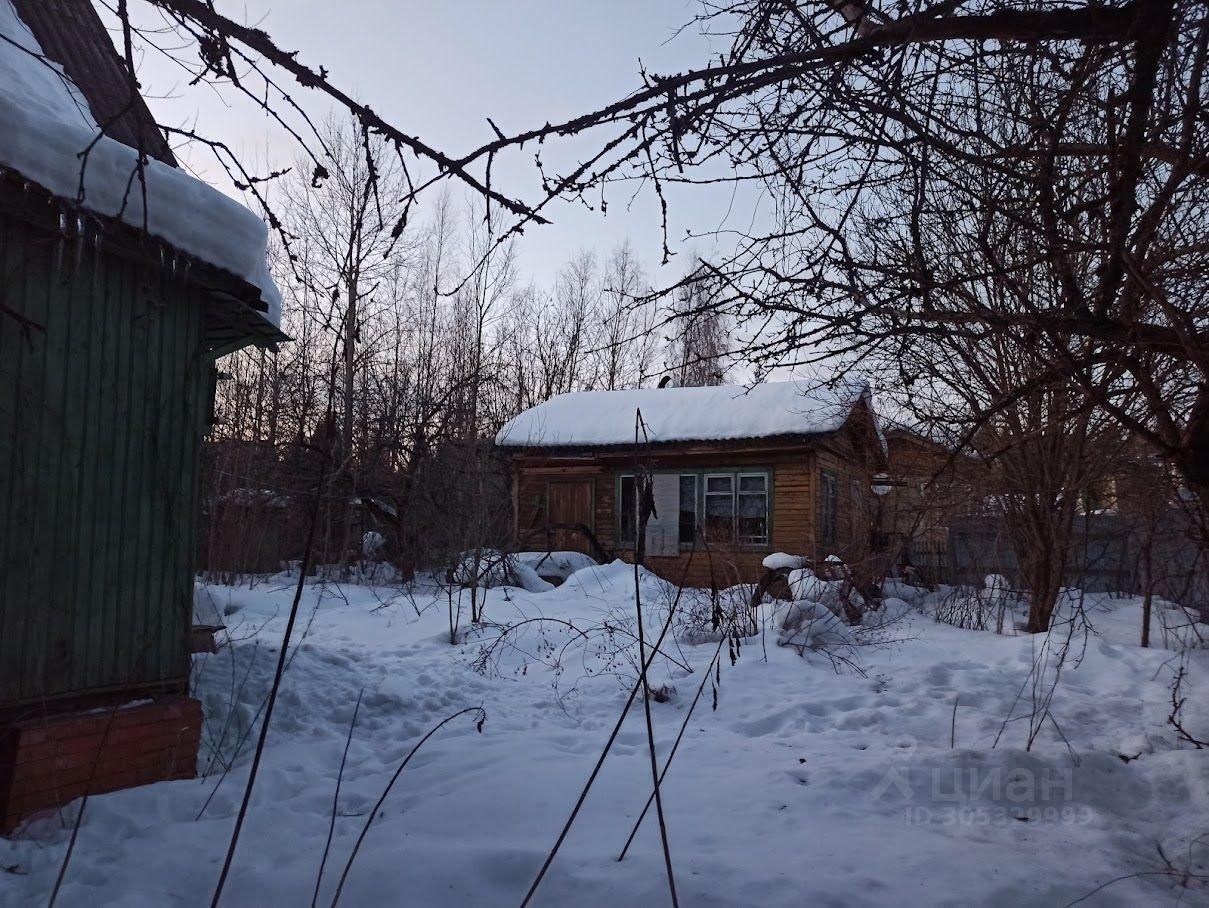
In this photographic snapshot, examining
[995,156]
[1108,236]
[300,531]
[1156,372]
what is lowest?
[300,531]

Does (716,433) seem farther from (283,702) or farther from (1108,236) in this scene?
(1108,236)

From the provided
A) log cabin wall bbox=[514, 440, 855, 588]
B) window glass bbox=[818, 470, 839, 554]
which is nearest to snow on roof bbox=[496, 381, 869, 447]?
log cabin wall bbox=[514, 440, 855, 588]

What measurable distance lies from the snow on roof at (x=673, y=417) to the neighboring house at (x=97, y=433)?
11.0m

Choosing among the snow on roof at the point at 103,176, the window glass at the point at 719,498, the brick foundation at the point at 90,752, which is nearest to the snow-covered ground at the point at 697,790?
the brick foundation at the point at 90,752

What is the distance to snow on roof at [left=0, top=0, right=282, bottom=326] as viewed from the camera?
3285 mm

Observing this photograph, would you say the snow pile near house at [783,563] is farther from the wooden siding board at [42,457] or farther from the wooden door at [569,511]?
the wooden siding board at [42,457]

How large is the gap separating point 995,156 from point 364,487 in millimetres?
13146

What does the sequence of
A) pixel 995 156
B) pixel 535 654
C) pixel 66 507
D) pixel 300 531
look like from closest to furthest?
pixel 995 156
pixel 66 507
pixel 535 654
pixel 300 531

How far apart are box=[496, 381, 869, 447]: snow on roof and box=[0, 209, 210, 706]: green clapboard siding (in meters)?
11.0

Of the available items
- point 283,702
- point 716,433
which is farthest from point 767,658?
point 716,433

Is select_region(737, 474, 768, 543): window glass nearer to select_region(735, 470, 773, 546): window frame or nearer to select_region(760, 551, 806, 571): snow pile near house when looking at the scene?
select_region(735, 470, 773, 546): window frame

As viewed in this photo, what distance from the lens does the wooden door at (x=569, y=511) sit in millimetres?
16953

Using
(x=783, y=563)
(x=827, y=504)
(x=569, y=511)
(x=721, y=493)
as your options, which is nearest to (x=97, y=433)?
(x=783, y=563)

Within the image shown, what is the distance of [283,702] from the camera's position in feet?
18.1
